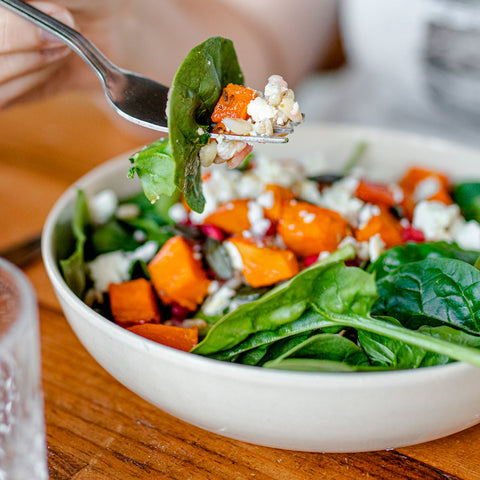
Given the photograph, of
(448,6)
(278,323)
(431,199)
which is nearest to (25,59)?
(278,323)

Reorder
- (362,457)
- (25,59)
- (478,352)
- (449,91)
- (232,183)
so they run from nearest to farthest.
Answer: (478,352) → (362,457) → (25,59) → (232,183) → (449,91)

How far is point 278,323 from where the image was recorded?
0.83 metres

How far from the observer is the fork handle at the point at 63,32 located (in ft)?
2.96

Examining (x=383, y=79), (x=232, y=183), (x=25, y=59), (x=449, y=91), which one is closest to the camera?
(x=25, y=59)

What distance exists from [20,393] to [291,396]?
0.95 feet

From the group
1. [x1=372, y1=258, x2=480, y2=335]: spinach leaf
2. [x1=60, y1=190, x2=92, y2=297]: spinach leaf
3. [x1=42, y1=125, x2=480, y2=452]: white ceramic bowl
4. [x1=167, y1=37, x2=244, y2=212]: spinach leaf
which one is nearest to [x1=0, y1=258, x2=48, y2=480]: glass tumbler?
[x1=42, y1=125, x2=480, y2=452]: white ceramic bowl

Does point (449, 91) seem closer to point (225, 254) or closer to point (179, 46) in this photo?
point (179, 46)

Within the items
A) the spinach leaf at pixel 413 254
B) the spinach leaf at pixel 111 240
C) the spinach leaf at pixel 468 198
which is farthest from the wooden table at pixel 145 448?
the spinach leaf at pixel 468 198

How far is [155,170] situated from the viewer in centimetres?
88

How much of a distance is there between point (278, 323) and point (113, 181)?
623 mm

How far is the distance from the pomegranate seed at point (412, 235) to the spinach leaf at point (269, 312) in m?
0.33

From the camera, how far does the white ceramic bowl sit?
655mm

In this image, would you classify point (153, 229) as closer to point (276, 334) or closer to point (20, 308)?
point (276, 334)

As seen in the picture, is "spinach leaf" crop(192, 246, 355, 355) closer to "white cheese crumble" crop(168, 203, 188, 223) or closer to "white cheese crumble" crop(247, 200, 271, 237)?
"white cheese crumble" crop(247, 200, 271, 237)
